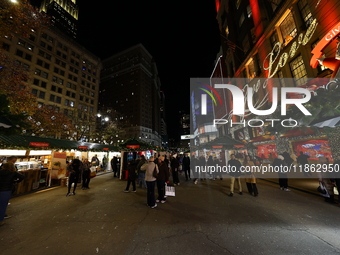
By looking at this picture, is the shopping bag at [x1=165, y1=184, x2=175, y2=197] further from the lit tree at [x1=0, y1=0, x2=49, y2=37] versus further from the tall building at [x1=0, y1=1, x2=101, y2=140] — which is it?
the tall building at [x1=0, y1=1, x2=101, y2=140]

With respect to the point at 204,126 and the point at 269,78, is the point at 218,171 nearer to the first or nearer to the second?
the point at 269,78

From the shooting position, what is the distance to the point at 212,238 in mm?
3760

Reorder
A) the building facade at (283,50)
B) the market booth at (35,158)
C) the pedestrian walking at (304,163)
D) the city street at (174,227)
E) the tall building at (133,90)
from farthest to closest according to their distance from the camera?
the tall building at (133,90), the pedestrian walking at (304,163), the building facade at (283,50), the market booth at (35,158), the city street at (174,227)

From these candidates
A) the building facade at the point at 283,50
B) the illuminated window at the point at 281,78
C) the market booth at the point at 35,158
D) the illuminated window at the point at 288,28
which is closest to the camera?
the market booth at the point at 35,158

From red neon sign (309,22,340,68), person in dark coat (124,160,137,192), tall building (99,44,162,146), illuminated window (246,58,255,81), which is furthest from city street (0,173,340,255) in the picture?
tall building (99,44,162,146)

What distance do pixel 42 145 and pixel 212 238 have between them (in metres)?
11.3

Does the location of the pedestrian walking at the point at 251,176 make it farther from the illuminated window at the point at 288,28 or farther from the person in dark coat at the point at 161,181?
the illuminated window at the point at 288,28

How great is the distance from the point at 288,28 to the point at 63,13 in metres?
115

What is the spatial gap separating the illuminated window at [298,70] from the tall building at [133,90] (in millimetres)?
80360

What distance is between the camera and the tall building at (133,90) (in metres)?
93.6

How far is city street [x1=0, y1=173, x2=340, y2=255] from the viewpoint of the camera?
339 cm

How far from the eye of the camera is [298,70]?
13.7 metres

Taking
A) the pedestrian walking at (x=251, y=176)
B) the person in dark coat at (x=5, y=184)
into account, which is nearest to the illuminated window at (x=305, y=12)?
the pedestrian walking at (x=251, y=176)

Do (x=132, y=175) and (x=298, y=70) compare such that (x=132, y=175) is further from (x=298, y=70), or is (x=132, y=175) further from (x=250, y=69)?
(x=250, y=69)
